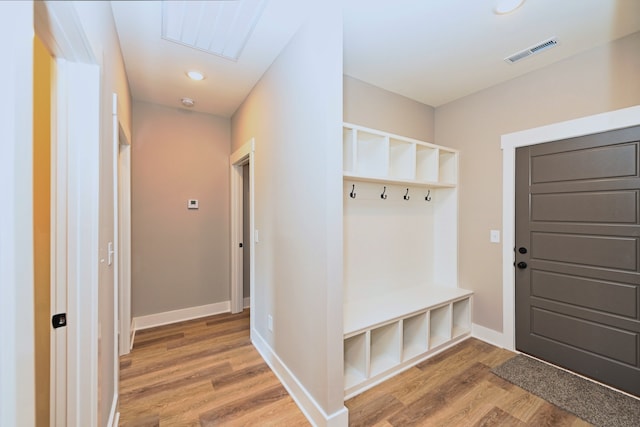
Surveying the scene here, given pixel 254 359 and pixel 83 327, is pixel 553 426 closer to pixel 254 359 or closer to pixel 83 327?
pixel 254 359

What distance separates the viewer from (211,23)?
0.88 metres

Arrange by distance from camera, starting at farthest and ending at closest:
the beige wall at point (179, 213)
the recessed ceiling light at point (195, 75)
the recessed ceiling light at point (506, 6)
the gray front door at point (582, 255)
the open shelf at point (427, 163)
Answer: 1. the open shelf at point (427, 163)
2. the beige wall at point (179, 213)
3. the gray front door at point (582, 255)
4. the recessed ceiling light at point (506, 6)
5. the recessed ceiling light at point (195, 75)

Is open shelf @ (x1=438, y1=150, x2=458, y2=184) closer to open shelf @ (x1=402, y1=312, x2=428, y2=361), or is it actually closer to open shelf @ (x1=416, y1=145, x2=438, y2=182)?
open shelf @ (x1=416, y1=145, x2=438, y2=182)

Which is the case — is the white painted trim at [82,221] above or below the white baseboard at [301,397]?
above

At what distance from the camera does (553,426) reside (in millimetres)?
1567

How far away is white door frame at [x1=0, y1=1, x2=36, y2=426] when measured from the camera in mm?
697

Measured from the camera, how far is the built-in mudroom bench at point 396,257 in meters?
2.08

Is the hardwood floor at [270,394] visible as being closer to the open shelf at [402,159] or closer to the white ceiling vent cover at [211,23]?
the open shelf at [402,159]

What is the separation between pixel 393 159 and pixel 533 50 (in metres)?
1.32

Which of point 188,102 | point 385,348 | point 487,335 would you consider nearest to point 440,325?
point 487,335

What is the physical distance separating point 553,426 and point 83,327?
244cm

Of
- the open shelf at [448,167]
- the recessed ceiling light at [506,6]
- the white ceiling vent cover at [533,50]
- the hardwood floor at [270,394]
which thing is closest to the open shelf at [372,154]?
the open shelf at [448,167]

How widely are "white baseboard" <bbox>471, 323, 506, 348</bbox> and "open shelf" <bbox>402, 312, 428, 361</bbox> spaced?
78cm

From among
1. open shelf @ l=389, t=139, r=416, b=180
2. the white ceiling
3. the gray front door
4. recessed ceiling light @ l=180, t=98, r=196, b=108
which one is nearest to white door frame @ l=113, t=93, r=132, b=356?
recessed ceiling light @ l=180, t=98, r=196, b=108
